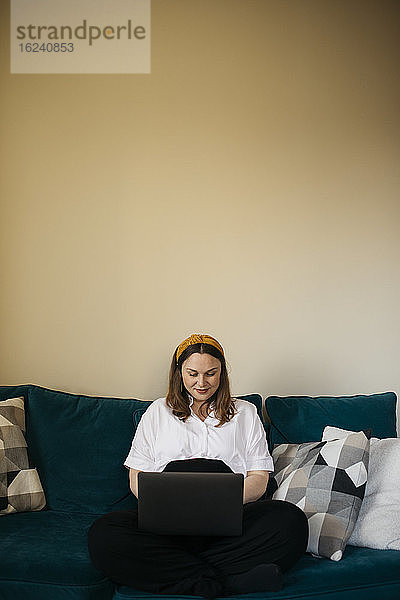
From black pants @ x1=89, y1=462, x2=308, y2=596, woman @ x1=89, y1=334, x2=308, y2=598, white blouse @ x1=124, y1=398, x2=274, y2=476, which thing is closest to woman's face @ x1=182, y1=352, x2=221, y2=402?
woman @ x1=89, y1=334, x2=308, y2=598

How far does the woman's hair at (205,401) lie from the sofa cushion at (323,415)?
0.90 ft

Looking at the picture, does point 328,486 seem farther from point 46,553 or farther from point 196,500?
point 46,553

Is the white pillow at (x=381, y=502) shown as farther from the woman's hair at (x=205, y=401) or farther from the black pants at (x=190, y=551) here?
the woman's hair at (x=205, y=401)

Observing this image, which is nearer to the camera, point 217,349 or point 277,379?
point 217,349

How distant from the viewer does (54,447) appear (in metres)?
3.17

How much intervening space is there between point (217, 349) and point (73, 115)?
1355mm

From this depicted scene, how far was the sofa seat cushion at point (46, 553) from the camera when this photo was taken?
2494mm

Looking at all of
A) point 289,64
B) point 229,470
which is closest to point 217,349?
point 229,470

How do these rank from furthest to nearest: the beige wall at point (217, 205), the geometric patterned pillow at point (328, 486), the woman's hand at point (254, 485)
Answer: the beige wall at point (217, 205), the woman's hand at point (254, 485), the geometric patterned pillow at point (328, 486)

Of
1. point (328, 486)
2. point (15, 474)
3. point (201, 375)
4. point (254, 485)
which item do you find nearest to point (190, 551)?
point (254, 485)

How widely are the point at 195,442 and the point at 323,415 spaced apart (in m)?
0.61

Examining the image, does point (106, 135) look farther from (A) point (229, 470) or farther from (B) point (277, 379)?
(A) point (229, 470)

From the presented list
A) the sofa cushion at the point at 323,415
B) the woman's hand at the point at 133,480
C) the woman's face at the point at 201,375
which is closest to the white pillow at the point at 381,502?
the sofa cushion at the point at 323,415

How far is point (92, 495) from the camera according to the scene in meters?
3.11
